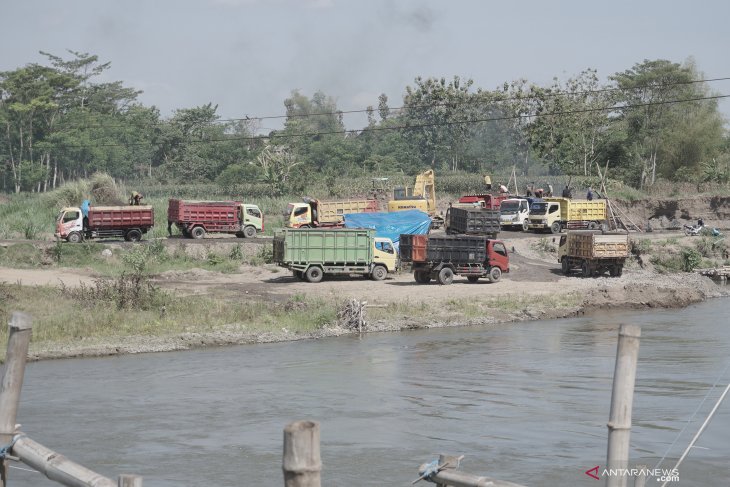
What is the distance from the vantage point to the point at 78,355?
27703mm

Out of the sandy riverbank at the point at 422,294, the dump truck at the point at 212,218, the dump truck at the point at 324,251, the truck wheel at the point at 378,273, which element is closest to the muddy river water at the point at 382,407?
the sandy riverbank at the point at 422,294

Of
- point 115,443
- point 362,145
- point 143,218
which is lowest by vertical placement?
point 115,443

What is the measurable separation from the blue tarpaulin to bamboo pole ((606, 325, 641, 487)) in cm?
3808

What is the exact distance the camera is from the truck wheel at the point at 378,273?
41.5m

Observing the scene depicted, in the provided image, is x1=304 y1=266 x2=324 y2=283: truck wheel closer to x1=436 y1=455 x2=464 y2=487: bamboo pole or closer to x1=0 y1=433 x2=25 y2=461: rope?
x1=0 y1=433 x2=25 y2=461: rope

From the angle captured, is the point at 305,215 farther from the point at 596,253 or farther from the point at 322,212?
the point at 596,253

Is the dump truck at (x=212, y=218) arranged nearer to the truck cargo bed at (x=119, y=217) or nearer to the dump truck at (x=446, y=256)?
the truck cargo bed at (x=119, y=217)

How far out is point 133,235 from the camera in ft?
161

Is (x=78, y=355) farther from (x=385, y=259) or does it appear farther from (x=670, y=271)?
(x=670, y=271)

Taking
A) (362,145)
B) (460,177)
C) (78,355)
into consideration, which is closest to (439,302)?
(78,355)

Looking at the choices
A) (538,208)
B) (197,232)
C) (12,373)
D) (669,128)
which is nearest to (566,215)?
(538,208)

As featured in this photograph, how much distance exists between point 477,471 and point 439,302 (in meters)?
19.8

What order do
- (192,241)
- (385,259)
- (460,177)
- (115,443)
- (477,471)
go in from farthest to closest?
(460,177), (192,241), (385,259), (115,443), (477,471)

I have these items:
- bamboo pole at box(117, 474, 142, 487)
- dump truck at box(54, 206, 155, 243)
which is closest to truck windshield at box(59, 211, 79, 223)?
dump truck at box(54, 206, 155, 243)
